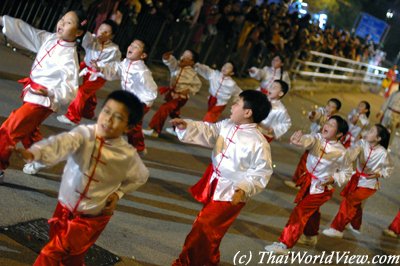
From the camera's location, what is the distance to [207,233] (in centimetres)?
476

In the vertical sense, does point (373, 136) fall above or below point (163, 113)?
above

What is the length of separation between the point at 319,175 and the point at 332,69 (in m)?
17.9

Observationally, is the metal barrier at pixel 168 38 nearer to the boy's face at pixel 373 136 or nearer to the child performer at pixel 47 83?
the child performer at pixel 47 83

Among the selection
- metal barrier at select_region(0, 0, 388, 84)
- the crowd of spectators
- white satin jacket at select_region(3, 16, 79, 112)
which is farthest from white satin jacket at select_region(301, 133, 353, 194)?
metal barrier at select_region(0, 0, 388, 84)

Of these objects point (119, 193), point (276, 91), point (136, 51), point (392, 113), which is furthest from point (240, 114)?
point (392, 113)

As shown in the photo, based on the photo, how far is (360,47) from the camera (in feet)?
88.7

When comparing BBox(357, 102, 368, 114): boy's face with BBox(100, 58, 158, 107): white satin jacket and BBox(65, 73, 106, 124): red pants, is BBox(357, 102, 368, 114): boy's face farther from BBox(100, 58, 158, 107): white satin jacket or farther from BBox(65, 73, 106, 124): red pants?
BBox(65, 73, 106, 124): red pants

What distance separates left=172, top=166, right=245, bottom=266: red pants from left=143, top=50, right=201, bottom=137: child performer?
429cm

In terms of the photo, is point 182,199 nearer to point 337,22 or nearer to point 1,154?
point 1,154

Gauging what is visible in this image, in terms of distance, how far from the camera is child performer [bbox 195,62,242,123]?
968cm

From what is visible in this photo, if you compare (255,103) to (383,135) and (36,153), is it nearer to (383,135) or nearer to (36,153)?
(36,153)

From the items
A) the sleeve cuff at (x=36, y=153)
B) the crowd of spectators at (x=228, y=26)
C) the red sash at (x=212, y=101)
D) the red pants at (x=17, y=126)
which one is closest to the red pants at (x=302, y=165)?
the red sash at (x=212, y=101)

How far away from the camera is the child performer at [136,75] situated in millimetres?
7555

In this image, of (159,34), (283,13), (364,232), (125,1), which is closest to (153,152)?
(364,232)
